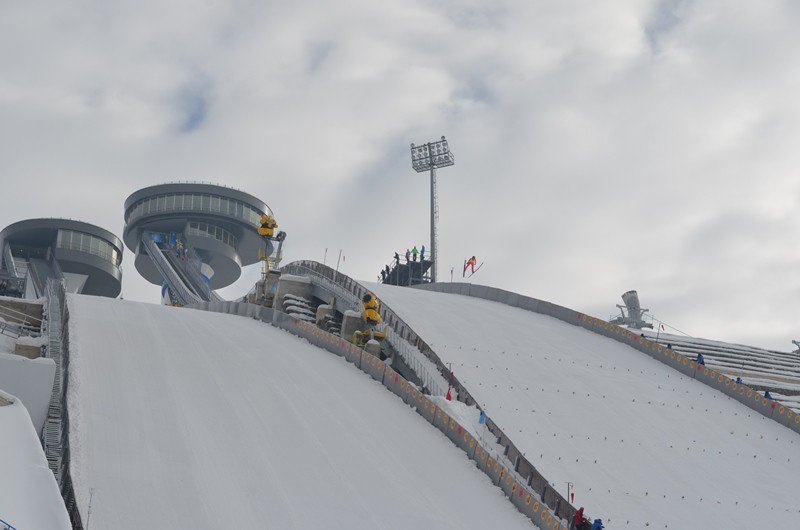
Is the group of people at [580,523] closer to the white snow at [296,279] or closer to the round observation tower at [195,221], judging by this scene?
the white snow at [296,279]

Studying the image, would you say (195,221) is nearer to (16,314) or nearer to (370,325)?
(370,325)

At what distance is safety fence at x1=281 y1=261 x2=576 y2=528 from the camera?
2080cm

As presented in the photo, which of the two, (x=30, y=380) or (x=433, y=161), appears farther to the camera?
(x=433, y=161)

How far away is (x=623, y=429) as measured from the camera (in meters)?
26.8

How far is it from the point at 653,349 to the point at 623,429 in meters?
11.1

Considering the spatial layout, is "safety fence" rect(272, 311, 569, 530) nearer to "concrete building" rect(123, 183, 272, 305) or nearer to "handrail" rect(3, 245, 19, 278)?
"handrail" rect(3, 245, 19, 278)

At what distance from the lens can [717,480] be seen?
24.0 meters

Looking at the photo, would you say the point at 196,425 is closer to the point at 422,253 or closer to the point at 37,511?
the point at 37,511

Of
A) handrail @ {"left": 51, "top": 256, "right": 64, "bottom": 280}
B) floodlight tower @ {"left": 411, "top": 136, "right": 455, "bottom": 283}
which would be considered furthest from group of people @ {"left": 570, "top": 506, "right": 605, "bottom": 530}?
handrail @ {"left": 51, "top": 256, "right": 64, "bottom": 280}

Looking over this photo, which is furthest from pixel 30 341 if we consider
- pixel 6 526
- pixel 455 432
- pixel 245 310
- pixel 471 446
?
pixel 245 310

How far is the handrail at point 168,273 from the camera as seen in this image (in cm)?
7588

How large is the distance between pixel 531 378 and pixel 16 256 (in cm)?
6438

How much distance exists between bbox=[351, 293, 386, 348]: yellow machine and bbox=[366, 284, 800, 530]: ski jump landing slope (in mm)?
1234

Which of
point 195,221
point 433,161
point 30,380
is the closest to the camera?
point 30,380
